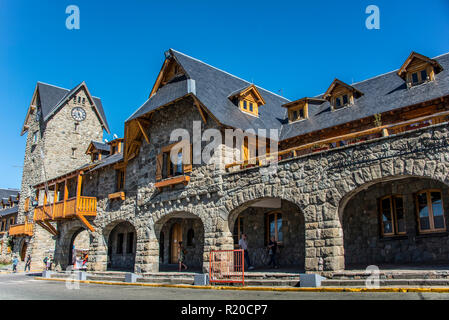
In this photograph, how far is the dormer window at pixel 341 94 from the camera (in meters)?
17.2

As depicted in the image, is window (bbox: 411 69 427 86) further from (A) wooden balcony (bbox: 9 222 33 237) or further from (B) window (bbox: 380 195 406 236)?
(A) wooden balcony (bbox: 9 222 33 237)

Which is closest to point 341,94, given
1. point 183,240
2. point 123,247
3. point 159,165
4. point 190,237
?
point 159,165

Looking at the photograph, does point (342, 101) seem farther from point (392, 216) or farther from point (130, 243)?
point (130, 243)

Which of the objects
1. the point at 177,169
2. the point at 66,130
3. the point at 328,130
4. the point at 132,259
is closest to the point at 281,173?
the point at 328,130

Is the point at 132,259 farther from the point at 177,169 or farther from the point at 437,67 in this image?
the point at 437,67

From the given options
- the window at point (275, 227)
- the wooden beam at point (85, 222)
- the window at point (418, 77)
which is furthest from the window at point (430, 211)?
the wooden beam at point (85, 222)

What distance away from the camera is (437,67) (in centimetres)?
1516

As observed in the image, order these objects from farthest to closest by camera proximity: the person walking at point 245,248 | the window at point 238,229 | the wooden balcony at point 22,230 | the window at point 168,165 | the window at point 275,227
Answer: the wooden balcony at point 22,230
the window at point 238,229
the window at point 168,165
the window at point 275,227
the person walking at point 245,248

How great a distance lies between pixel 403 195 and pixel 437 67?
497 cm

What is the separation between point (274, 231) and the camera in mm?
17609

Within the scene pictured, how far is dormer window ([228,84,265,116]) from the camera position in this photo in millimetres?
18078

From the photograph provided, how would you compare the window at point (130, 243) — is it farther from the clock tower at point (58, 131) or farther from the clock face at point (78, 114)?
the clock face at point (78, 114)

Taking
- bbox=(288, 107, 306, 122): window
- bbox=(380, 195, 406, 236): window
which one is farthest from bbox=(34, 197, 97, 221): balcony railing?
bbox=(380, 195, 406, 236): window

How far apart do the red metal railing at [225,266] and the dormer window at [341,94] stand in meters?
7.88
